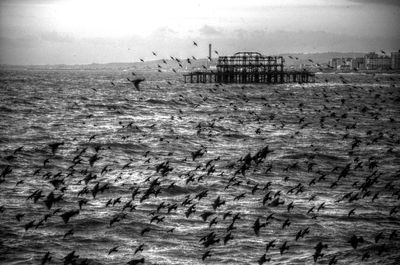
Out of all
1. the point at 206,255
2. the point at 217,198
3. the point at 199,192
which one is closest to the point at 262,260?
the point at 206,255

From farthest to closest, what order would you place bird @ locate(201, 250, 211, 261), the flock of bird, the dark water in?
the dark water → the flock of bird → bird @ locate(201, 250, 211, 261)

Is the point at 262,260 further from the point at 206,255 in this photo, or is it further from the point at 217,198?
the point at 217,198

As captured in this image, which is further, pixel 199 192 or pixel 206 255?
pixel 199 192

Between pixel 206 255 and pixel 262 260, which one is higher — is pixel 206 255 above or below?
above

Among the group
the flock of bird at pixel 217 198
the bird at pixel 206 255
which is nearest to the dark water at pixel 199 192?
the flock of bird at pixel 217 198

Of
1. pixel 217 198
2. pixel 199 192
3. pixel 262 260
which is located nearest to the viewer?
pixel 262 260

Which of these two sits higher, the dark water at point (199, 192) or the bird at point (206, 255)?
the bird at point (206, 255)

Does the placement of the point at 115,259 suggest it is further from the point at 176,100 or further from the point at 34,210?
the point at 176,100

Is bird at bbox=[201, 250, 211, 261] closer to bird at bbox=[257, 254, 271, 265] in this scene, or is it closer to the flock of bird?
the flock of bird

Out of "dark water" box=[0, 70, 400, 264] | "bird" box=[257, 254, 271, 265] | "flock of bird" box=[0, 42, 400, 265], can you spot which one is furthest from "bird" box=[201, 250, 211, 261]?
"bird" box=[257, 254, 271, 265]

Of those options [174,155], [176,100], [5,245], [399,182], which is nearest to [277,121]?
[174,155]

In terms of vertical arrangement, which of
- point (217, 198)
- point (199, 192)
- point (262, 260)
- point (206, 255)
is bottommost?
point (199, 192)

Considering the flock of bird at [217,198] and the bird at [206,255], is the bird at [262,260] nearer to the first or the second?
the flock of bird at [217,198]
